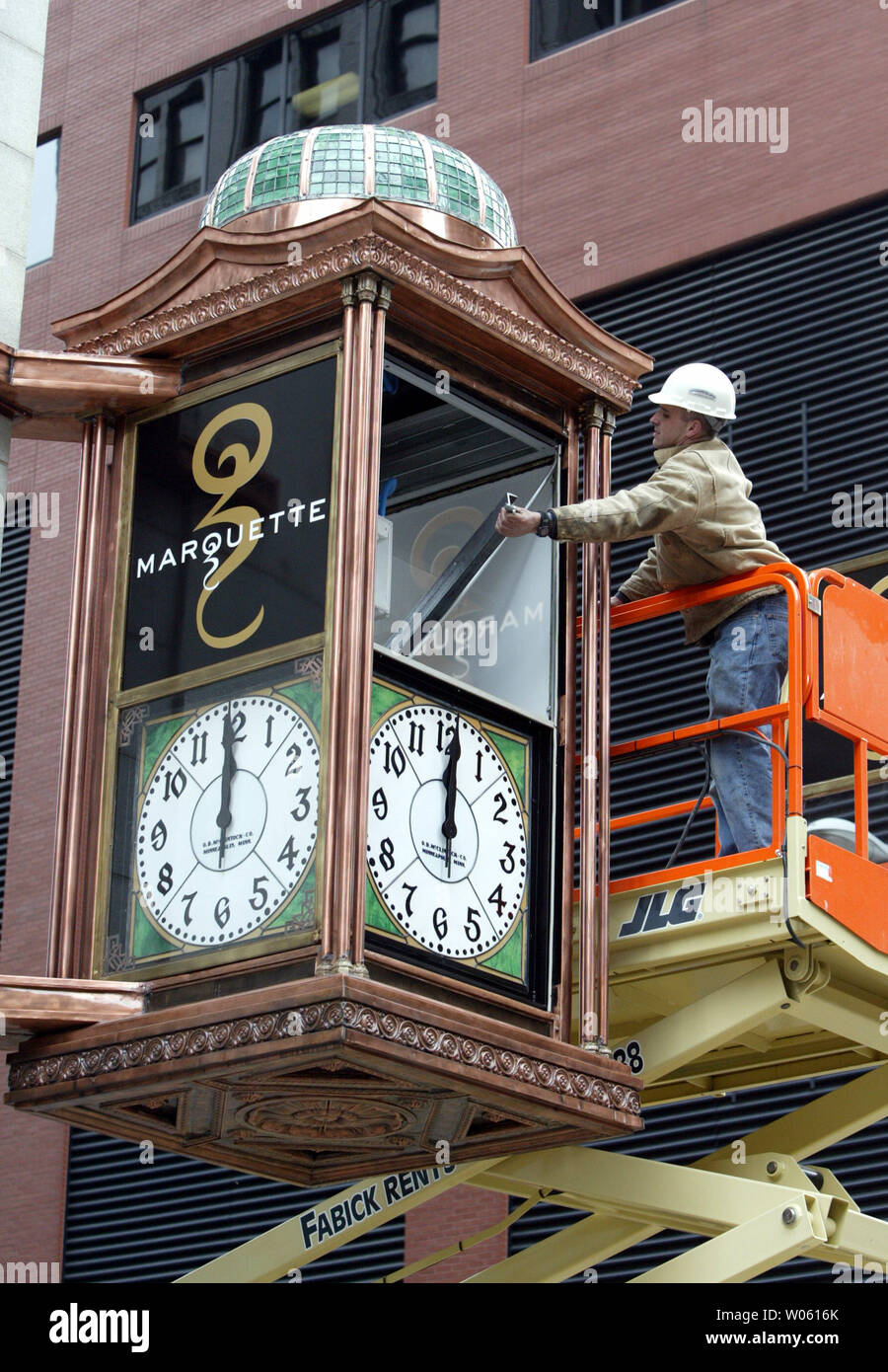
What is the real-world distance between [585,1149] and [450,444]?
12.3 feet

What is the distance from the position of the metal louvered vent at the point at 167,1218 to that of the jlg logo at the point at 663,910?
35.4ft

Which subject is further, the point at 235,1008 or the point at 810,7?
the point at 810,7

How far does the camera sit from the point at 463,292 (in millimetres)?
11664

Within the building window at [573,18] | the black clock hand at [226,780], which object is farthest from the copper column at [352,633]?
the building window at [573,18]

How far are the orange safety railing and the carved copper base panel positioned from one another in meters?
1.25

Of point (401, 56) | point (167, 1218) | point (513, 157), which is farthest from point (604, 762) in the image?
point (401, 56)

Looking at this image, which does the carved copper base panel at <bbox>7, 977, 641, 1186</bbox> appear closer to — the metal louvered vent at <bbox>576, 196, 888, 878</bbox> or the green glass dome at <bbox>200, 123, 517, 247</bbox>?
the green glass dome at <bbox>200, 123, 517, 247</bbox>

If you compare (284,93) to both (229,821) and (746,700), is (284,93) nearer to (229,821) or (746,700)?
(746,700)

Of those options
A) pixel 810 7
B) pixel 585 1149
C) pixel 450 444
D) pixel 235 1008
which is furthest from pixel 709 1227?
pixel 810 7

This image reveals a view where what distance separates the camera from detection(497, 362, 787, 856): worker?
11.9 m

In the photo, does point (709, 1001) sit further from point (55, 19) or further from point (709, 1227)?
point (55, 19)

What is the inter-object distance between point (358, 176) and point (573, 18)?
12.9 metres

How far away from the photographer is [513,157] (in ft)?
79.7

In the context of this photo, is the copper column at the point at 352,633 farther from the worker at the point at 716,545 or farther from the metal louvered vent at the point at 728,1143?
the metal louvered vent at the point at 728,1143
